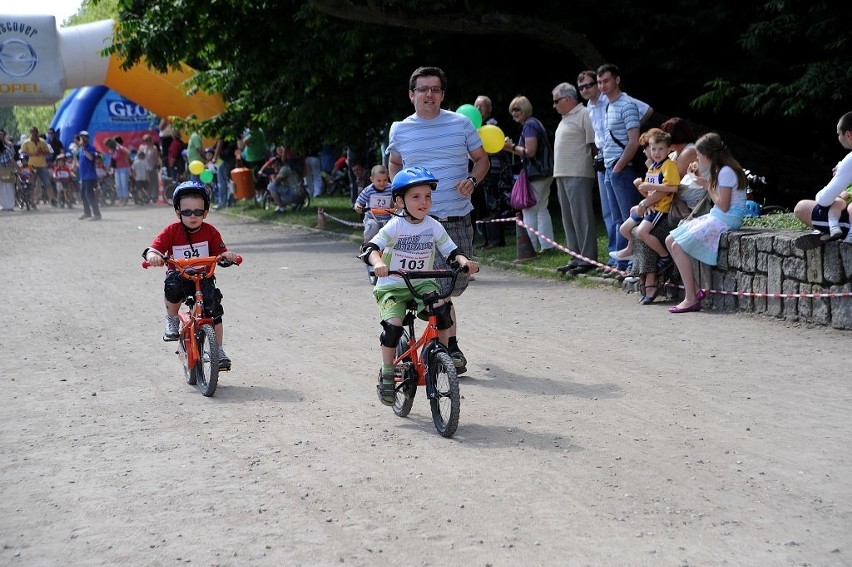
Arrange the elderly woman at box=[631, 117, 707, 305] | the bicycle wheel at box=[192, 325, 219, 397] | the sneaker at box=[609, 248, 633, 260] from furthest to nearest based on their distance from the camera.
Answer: the sneaker at box=[609, 248, 633, 260] < the elderly woman at box=[631, 117, 707, 305] < the bicycle wheel at box=[192, 325, 219, 397]

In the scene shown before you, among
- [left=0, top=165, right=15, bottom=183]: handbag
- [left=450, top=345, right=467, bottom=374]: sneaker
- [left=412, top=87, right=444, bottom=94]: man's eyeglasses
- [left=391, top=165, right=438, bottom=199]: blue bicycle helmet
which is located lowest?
[left=450, top=345, right=467, bottom=374]: sneaker

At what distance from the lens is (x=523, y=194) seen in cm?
1500

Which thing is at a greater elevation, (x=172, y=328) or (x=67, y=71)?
(x=67, y=71)

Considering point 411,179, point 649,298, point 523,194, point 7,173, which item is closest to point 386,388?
point 411,179

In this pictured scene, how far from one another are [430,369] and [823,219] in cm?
415

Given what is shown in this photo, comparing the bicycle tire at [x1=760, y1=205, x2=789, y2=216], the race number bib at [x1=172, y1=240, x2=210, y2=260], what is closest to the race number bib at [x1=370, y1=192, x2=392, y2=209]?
the bicycle tire at [x1=760, y1=205, x2=789, y2=216]

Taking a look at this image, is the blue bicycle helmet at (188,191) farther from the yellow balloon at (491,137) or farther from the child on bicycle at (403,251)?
the yellow balloon at (491,137)

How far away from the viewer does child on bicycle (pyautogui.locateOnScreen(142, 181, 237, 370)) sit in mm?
8797

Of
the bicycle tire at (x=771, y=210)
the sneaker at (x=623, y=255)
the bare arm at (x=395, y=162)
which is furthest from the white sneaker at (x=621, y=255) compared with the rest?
the bare arm at (x=395, y=162)

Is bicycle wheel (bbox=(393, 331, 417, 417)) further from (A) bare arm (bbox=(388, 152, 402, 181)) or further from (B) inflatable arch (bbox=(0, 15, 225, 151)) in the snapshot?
(B) inflatable arch (bbox=(0, 15, 225, 151))

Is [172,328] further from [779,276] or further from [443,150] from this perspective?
[779,276]

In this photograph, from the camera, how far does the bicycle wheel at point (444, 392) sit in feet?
22.5

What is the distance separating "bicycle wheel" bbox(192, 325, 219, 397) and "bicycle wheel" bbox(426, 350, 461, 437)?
5.79 feet

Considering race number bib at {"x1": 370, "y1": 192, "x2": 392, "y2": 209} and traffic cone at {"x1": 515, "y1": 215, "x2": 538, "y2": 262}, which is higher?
race number bib at {"x1": 370, "y1": 192, "x2": 392, "y2": 209}
